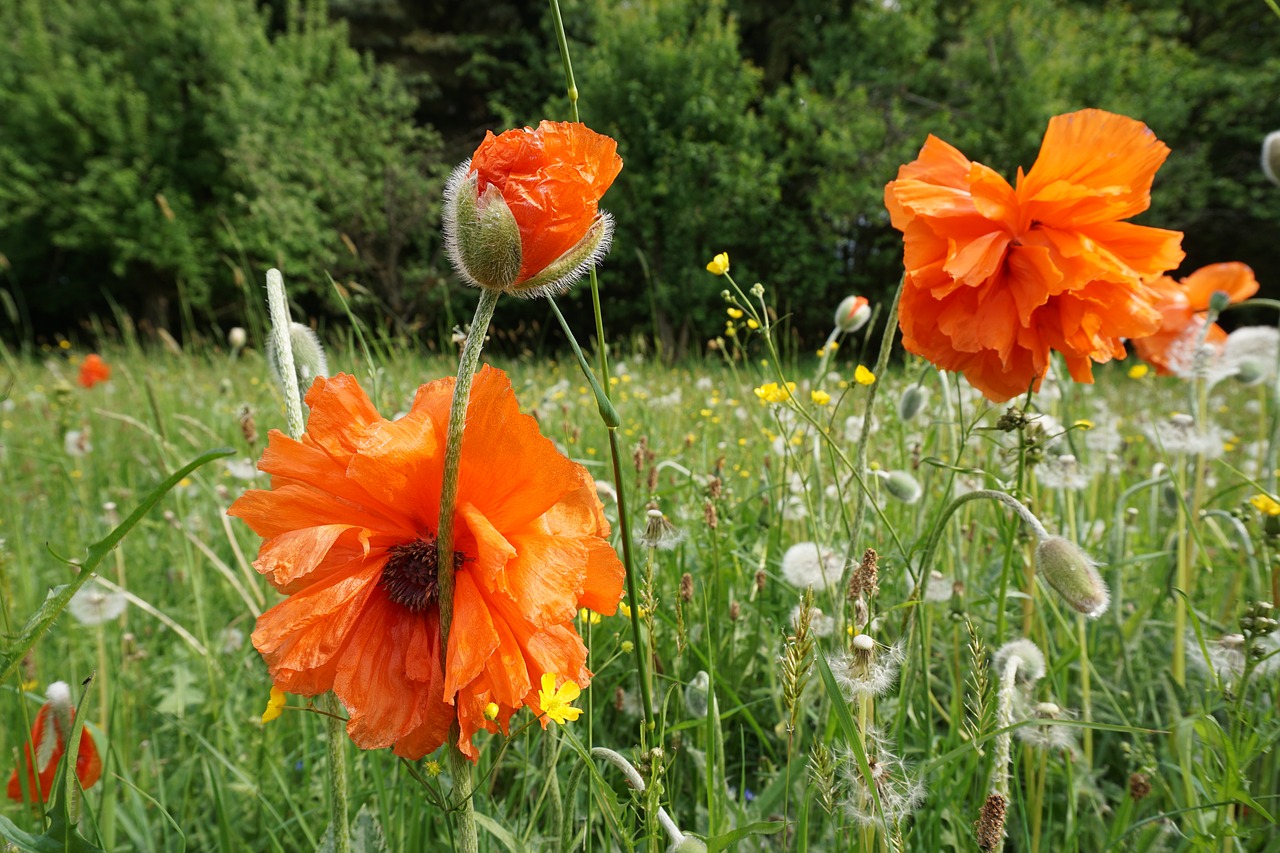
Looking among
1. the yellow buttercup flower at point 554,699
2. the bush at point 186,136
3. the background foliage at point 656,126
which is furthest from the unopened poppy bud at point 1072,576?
the bush at point 186,136

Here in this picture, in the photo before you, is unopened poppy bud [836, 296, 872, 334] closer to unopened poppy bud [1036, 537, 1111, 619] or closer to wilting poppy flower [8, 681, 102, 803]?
unopened poppy bud [1036, 537, 1111, 619]

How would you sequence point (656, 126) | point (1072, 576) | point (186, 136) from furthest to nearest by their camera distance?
point (186, 136)
point (656, 126)
point (1072, 576)

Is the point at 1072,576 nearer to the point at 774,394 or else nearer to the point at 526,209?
the point at 774,394

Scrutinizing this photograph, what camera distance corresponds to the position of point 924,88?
1680 cm

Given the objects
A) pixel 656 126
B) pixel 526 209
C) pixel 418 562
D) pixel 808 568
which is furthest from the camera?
pixel 656 126

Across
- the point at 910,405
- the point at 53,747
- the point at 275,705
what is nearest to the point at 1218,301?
the point at 910,405

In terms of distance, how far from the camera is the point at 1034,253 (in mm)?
981

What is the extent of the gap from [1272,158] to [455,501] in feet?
5.68

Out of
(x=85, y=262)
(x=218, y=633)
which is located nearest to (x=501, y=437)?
(x=218, y=633)

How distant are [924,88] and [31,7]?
66.2 feet

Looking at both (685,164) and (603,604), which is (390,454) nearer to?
(603,604)

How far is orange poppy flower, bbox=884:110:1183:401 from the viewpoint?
0.96 m

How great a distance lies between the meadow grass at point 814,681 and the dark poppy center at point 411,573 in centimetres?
12

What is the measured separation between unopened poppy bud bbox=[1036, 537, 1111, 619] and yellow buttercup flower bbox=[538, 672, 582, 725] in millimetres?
560
